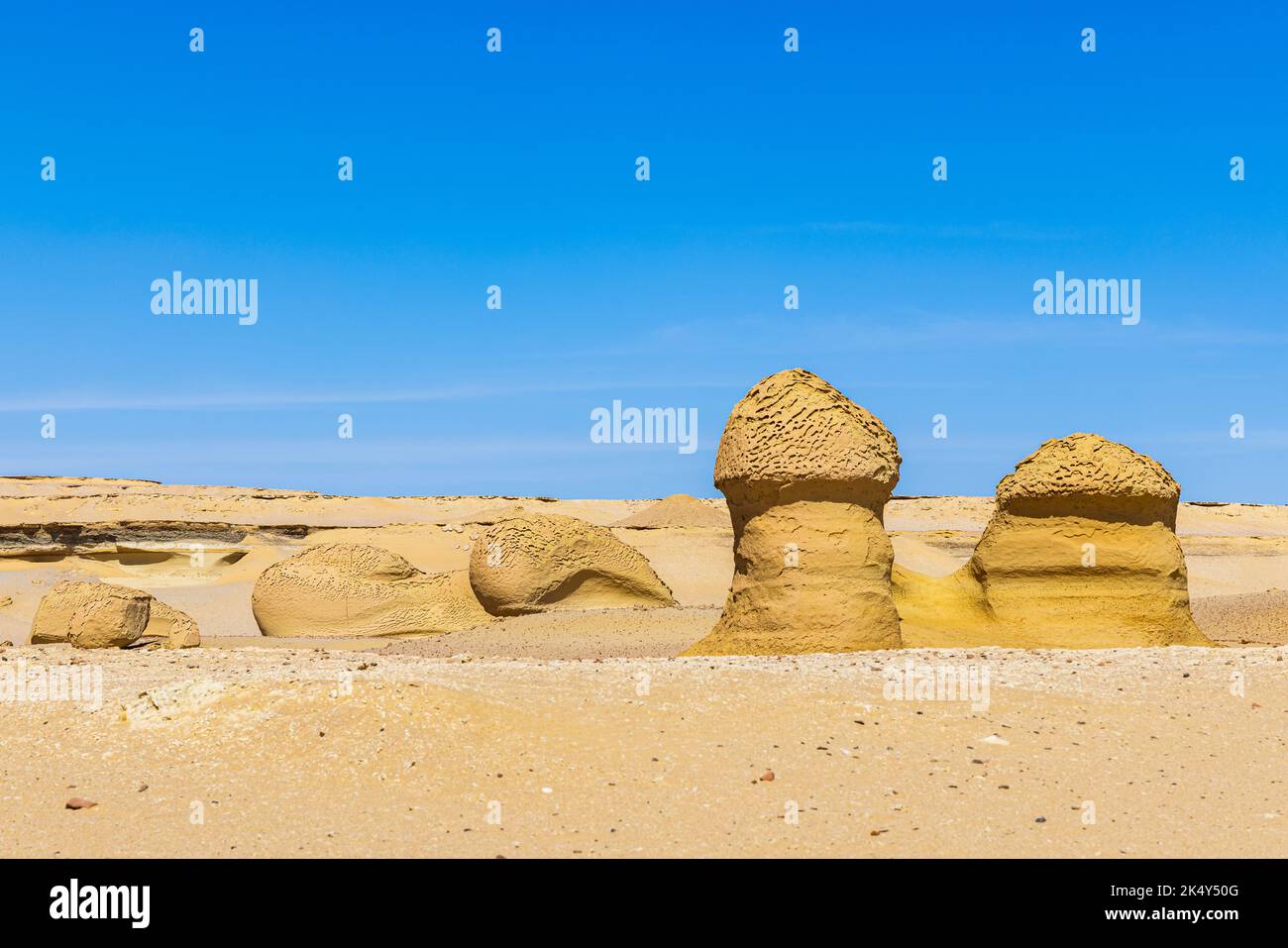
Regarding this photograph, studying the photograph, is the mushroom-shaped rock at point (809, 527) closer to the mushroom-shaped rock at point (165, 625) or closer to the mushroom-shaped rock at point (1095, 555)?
the mushroom-shaped rock at point (1095, 555)

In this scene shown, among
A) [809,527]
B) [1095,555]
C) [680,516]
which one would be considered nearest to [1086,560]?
[1095,555]

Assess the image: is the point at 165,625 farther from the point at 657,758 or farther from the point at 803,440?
the point at 657,758

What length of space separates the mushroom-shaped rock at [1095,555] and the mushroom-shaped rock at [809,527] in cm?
196

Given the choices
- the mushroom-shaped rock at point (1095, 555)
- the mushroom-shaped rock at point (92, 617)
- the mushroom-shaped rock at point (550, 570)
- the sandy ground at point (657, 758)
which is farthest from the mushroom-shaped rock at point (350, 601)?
the mushroom-shaped rock at point (1095, 555)

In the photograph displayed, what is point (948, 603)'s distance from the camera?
41.9 feet

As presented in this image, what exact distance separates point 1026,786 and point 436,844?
9.25 ft

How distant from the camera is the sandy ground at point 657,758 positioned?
211 inches

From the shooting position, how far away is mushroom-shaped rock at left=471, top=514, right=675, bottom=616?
16.6 meters

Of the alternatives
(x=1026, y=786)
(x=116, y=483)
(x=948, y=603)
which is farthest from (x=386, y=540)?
(x=116, y=483)

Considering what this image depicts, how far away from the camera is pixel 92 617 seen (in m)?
13.5

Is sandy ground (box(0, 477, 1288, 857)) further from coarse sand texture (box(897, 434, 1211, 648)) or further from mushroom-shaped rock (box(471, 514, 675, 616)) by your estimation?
mushroom-shaped rock (box(471, 514, 675, 616))

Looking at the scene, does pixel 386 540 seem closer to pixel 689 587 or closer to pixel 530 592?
pixel 689 587

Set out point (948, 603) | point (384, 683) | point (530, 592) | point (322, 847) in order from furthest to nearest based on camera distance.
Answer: point (530, 592) → point (948, 603) → point (384, 683) → point (322, 847)

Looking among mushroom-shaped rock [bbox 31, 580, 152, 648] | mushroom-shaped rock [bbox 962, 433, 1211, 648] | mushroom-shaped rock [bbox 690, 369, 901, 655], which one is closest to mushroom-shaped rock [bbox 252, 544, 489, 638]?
mushroom-shaped rock [bbox 31, 580, 152, 648]
